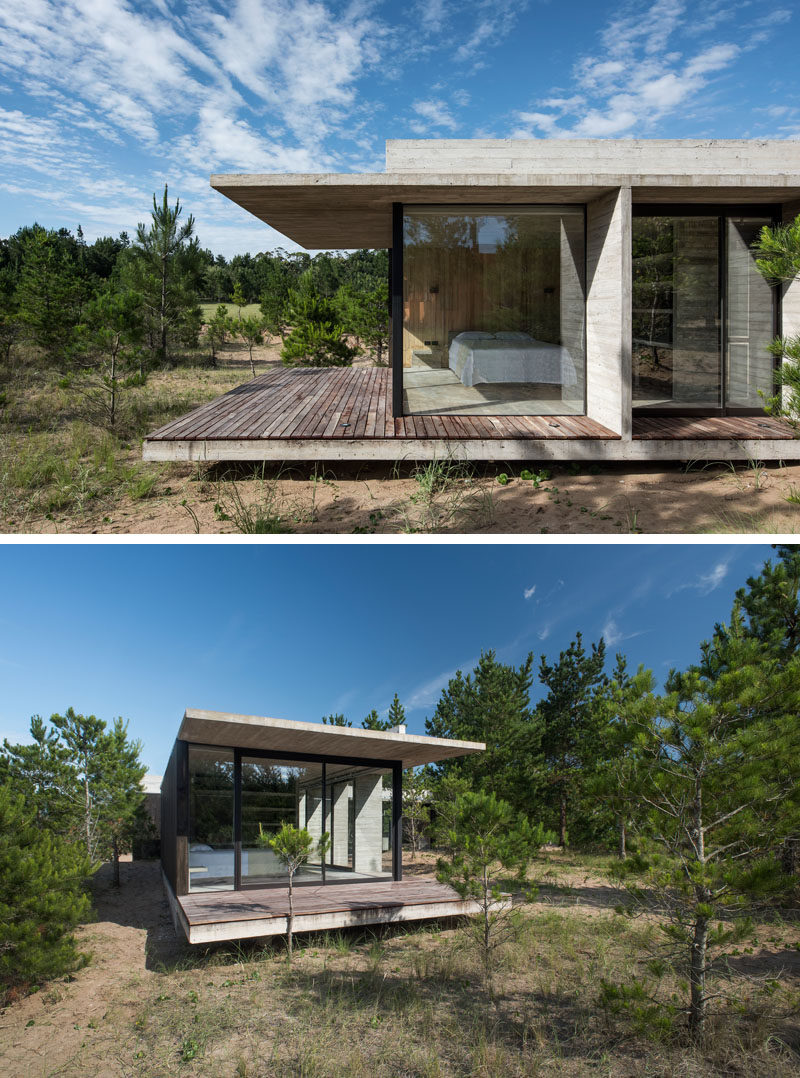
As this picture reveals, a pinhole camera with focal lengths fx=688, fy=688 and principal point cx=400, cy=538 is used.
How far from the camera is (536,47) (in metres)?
17.6

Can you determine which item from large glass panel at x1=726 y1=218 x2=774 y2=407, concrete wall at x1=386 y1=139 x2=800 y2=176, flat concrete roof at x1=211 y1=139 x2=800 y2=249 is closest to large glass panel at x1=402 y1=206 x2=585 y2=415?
flat concrete roof at x1=211 y1=139 x2=800 y2=249

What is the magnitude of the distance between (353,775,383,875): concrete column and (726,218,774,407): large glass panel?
256 inches

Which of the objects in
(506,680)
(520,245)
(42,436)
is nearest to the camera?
(520,245)

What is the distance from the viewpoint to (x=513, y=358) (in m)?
7.88

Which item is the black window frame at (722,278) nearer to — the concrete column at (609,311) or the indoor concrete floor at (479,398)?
the concrete column at (609,311)

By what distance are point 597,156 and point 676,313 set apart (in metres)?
3.93

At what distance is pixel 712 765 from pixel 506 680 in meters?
11.7

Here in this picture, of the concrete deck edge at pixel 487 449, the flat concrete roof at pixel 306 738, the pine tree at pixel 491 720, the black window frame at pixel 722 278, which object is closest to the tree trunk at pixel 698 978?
the flat concrete roof at pixel 306 738

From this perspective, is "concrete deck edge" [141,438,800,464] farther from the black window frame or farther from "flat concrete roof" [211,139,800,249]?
"flat concrete roof" [211,139,800,249]

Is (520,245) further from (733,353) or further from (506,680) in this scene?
(506,680)

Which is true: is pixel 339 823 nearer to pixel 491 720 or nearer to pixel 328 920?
pixel 328 920

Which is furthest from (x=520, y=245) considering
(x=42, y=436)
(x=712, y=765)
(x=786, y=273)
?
(x=42, y=436)

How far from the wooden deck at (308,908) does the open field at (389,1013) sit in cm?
28

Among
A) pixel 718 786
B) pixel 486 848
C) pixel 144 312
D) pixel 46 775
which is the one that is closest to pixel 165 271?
pixel 144 312
